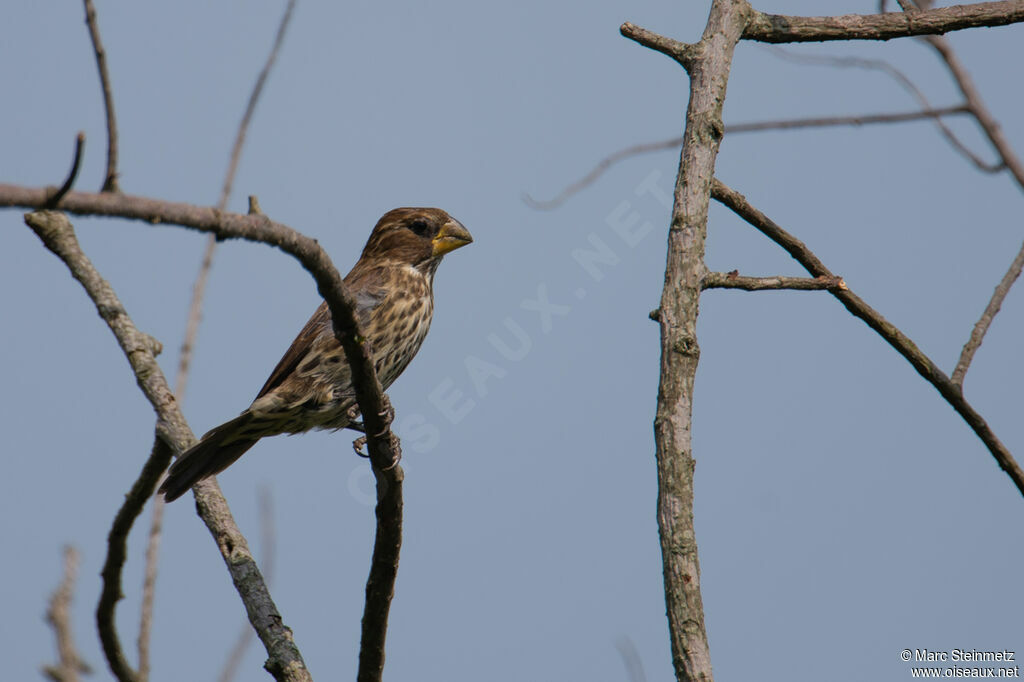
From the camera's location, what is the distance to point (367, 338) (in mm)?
4883

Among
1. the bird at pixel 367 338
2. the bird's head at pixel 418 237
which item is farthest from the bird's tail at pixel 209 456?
the bird's head at pixel 418 237

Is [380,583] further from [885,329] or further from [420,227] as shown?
[420,227]

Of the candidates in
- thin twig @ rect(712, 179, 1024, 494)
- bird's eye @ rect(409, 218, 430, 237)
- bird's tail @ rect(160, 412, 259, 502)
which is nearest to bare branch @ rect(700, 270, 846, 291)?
thin twig @ rect(712, 179, 1024, 494)

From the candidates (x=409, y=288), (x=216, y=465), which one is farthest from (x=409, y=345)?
(x=216, y=465)

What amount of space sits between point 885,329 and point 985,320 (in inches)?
14.1

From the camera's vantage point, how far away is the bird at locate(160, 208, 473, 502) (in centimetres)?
491

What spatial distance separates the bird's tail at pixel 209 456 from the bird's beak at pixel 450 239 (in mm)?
1444

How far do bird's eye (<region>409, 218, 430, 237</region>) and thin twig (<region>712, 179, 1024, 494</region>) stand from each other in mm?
2575

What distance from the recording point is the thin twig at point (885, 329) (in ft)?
11.3

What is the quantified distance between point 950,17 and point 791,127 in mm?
796

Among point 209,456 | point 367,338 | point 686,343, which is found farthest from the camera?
point 367,338

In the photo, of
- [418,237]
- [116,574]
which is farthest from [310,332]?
[116,574]

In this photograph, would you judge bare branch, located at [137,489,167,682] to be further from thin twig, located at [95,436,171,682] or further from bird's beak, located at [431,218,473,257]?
bird's beak, located at [431,218,473,257]

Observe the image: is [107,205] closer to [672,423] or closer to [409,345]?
[672,423]
